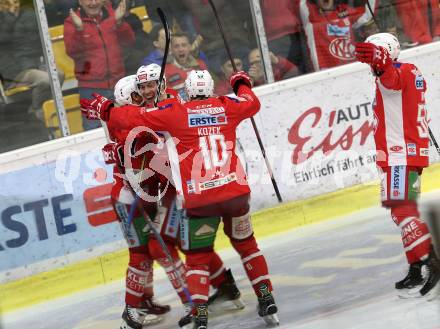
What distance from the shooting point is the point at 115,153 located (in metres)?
6.06

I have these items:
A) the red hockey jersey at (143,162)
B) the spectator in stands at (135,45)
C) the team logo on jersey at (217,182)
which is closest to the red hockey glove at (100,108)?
the red hockey jersey at (143,162)

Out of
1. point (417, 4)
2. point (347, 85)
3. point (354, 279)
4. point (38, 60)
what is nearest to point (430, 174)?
point (347, 85)

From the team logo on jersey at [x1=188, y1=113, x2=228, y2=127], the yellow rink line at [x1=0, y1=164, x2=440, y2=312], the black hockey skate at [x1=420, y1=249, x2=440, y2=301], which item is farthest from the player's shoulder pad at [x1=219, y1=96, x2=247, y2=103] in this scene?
the yellow rink line at [x1=0, y1=164, x2=440, y2=312]

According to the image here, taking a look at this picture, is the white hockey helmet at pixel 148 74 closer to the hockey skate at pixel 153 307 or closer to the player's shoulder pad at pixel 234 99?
the player's shoulder pad at pixel 234 99

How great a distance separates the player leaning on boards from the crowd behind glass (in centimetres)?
296

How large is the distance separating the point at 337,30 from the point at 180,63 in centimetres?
162

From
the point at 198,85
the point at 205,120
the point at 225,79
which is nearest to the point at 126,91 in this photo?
Answer: the point at 198,85

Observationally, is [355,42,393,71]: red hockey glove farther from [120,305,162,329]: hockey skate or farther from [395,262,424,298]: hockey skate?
[120,305,162,329]: hockey skate

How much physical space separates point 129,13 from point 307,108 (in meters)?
1.72

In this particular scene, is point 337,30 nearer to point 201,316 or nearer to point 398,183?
point 398,183

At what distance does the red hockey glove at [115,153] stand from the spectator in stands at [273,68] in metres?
3.03

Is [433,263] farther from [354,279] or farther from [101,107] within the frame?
[101,107]

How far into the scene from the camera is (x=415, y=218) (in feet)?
18.8

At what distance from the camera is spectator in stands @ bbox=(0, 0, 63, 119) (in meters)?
8.01
